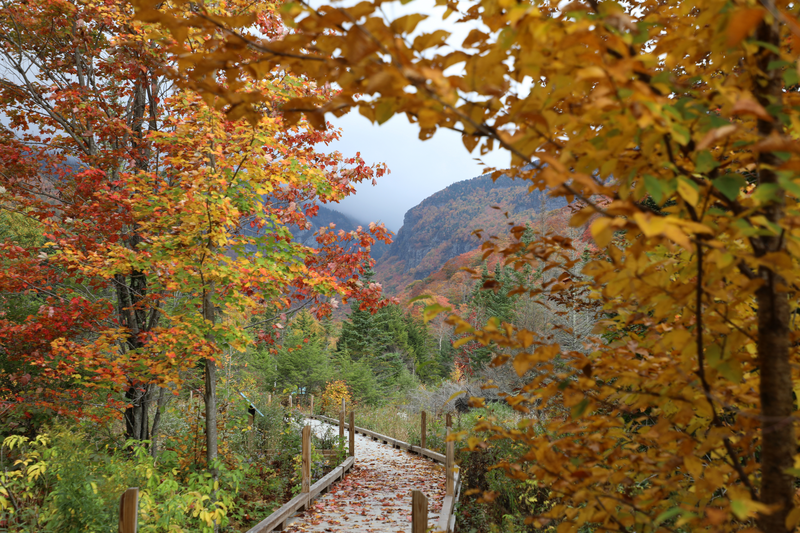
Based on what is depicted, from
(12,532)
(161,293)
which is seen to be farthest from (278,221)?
(12,532)

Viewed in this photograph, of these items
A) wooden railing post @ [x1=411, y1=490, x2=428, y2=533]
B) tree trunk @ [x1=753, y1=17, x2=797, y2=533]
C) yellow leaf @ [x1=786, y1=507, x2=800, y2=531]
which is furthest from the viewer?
wooden railing post @ [x1=411, y1=490, x2=428, y2=533]

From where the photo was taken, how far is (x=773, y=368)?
1.18 m

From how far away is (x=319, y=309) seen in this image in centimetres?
648

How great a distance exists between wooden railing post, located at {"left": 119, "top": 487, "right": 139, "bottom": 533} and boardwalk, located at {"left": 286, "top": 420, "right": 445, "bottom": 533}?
10.8 feet

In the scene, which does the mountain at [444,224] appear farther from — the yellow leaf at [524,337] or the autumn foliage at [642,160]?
the yellow leaf at [524,337]

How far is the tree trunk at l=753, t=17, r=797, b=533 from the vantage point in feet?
3.75

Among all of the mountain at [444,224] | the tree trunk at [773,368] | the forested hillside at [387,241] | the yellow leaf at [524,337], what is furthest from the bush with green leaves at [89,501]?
the mountain at [444,224]

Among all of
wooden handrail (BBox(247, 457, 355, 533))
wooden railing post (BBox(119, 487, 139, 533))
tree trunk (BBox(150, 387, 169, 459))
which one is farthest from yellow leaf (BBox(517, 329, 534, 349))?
tree trunk (BBox(150, 387, 169, 459))

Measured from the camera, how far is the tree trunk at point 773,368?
3.75 ft

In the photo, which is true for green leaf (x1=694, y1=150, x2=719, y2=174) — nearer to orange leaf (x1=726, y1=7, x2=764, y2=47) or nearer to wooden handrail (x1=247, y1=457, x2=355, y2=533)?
orange leaf (x1=726, y1=7, x2=764, y2=47)

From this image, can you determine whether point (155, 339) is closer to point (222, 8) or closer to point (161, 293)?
point (161, 293)

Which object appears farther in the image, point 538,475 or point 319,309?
point 319,309

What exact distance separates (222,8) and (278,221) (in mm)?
2782

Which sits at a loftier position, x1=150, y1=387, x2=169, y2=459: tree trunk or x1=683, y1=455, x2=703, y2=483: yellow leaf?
x1=683, y1=455, x2=703, y2=483: yellow leaf
